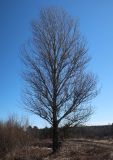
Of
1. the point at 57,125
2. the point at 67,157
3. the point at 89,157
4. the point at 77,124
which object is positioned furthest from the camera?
the point at 77,124

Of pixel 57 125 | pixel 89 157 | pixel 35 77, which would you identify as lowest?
pixel 89 157

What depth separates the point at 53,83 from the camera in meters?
21.8

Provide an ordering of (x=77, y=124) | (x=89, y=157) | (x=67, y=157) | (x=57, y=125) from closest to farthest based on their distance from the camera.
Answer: (x=89, y=157) < (x=67, y=157) < (x=57, y=125) < (x=77, y=124)

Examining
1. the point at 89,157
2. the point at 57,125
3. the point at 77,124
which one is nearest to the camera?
the point at 89,157

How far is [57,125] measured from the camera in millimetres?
21547

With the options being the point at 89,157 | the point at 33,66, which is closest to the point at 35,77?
the point at 33,66

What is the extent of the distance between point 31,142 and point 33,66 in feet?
15.9

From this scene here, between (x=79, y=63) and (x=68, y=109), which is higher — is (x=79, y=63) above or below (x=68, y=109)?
above

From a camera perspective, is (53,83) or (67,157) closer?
(67,157)

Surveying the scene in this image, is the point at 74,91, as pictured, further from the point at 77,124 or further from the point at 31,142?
the point at 31,142

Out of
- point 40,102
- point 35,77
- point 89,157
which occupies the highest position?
point 35,77

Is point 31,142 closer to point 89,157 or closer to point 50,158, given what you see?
point 50,158

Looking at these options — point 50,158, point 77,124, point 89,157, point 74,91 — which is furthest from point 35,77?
point 89,157

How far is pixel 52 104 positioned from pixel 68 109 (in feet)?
3.44
